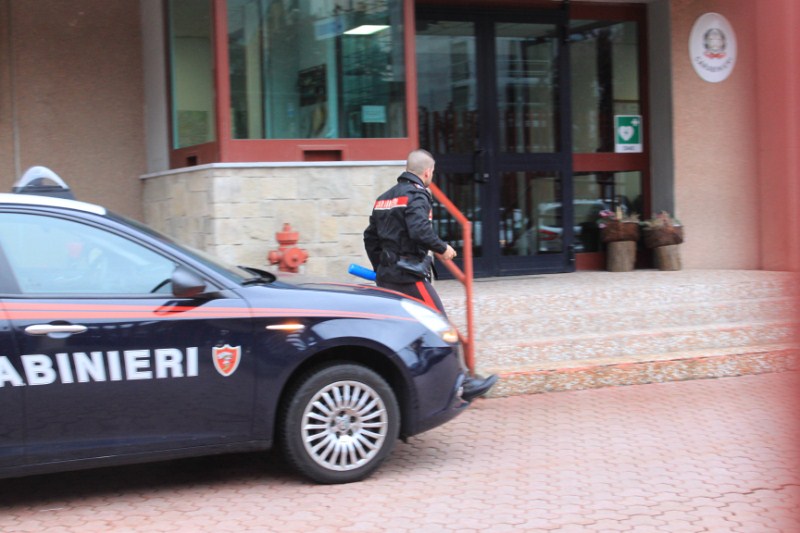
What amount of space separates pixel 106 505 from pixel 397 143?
519 centimetres

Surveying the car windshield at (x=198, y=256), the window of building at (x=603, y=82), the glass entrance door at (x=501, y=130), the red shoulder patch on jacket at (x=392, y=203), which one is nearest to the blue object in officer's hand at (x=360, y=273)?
the red shoulder patch on jacket at (x=392, y=203)

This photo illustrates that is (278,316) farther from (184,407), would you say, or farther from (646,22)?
(646,22)

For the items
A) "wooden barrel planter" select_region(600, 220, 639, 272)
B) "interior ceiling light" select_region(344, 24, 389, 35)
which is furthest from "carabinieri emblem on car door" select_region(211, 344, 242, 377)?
"wooden barrel planter" select_region(600, 220, 639, 272)

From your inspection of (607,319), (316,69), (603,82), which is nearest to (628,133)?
(603,82)

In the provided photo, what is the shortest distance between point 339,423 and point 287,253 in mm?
3417

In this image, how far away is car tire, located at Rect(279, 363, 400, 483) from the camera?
4949 millimetres

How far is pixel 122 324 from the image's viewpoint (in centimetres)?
459

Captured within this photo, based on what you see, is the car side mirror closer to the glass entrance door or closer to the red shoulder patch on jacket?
the red shoulder patch on jacket

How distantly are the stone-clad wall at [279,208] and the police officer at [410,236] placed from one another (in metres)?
2.15

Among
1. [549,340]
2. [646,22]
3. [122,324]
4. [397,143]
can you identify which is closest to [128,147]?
[397,143]

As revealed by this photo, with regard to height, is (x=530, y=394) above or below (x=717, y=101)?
below

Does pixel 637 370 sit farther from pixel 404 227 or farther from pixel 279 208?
pixel 279 208

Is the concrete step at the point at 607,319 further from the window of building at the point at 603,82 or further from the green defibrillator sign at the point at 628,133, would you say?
the window of building at the point at 603,82

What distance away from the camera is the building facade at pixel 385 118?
866 cm
